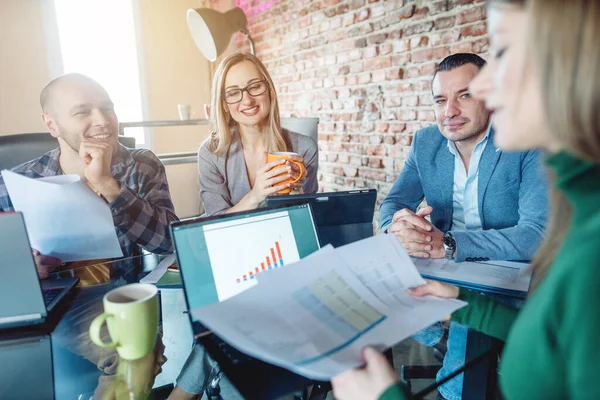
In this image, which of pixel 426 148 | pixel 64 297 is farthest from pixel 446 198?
pixel 64 297

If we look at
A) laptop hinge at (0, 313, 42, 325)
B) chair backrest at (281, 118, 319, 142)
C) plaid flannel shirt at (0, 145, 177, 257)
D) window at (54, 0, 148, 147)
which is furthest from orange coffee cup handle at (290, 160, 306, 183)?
window at (54, 0, 148, 147)

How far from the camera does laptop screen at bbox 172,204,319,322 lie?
73 centimetres

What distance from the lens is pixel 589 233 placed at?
386 millimetres

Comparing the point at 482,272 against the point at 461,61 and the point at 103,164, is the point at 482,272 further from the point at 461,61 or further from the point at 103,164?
the point at 103,164

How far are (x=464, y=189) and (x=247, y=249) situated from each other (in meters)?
0.96

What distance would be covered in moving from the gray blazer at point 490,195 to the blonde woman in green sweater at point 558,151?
1.76 ft

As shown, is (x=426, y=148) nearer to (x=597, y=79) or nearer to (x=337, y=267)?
(x=337, y=267)

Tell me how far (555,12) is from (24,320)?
1022 millimetres

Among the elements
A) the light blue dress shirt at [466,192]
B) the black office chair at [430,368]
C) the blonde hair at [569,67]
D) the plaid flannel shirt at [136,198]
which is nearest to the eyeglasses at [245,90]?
the plaid flannel shirt at [136,198]

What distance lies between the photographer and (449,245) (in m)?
1.13

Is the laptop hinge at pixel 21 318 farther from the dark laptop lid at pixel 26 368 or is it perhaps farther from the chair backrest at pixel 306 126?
the chair backrest at pixel 306 126

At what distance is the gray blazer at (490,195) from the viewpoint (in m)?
1.13

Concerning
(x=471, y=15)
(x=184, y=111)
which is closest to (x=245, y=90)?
(x=471, y=15)

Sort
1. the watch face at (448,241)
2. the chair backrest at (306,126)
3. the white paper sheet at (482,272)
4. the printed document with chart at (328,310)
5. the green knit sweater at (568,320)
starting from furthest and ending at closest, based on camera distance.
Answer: the chair backrest at (306,126) < the watch face at (448,241) < the white paper sheet at (482,272) < the printed document with chart at (328,310) < the green knit sweater at (568,320)
